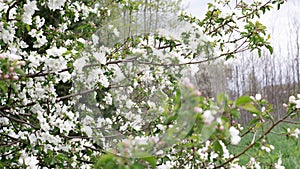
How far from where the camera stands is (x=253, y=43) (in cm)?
239

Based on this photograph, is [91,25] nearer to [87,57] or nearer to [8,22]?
[8,22]

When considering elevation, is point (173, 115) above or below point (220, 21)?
below

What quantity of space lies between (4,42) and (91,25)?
0.83 meters

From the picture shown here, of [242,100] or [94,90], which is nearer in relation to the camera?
[242,100]

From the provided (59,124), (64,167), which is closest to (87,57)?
(59,124)

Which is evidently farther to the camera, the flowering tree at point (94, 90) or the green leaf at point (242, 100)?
the flowering tree at point (94, 90)

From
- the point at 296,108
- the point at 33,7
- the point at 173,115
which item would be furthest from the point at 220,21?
the point at 173,115

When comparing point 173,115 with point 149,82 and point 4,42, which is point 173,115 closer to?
point 149,82

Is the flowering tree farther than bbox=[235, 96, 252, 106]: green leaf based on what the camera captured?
Yes

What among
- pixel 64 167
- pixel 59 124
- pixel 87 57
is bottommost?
pixel 64 167

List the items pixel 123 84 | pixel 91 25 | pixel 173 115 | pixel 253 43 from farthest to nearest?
pixel 91 25
pixel 253 43
pixel 123 84
pixel 173 115

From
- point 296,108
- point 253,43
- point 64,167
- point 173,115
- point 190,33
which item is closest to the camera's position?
point 173,115

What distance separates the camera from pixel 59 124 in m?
1.96

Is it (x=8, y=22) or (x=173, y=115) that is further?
(x=8, y=22)
